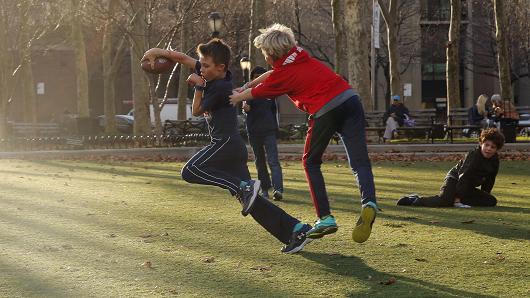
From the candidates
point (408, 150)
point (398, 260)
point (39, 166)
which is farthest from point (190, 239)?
point (408, 150)

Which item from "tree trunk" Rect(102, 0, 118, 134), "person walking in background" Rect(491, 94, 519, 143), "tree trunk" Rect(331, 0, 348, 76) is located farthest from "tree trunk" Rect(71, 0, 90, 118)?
"person walking in background" Rect(491, 94, 519, 143)

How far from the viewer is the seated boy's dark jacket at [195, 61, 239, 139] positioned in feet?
24.3

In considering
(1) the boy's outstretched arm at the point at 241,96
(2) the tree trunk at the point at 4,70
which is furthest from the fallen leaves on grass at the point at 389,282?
(2) the tree trunk at the point at 4,70

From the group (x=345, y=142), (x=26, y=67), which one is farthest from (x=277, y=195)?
(x=26, y=67)

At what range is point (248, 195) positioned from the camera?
729cm

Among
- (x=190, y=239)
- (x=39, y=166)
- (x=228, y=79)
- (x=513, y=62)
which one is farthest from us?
(x=513, y=62)

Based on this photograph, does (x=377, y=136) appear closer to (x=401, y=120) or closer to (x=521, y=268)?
(x=401, y=120)

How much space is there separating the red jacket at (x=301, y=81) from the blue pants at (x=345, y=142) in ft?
0.44

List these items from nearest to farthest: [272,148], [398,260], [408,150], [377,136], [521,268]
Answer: [521,268] → [398,260] → [272,148] → [408,150] → [377,136]

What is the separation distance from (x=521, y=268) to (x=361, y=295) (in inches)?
54.7

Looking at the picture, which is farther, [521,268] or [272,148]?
→ [272,148]

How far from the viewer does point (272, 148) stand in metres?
11.7

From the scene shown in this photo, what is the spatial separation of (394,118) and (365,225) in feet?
61.9

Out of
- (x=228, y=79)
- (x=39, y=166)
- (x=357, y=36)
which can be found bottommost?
(x=39, y=166)
